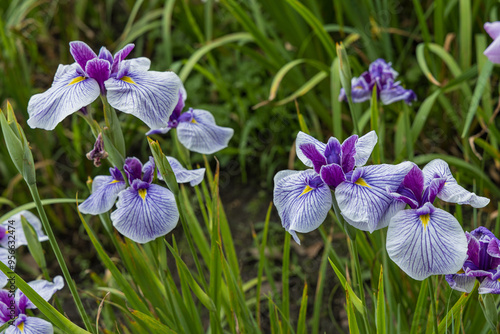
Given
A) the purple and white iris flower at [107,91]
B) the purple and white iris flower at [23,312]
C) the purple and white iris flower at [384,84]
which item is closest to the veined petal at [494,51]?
the purple and white iris flower at [107,91]

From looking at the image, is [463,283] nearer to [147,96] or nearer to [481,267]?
[481,267]

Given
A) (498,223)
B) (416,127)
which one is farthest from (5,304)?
(416,127)

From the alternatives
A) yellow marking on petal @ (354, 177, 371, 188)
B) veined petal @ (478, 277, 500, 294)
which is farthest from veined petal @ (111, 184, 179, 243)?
veined petal @ (478, 277, 500, 294)

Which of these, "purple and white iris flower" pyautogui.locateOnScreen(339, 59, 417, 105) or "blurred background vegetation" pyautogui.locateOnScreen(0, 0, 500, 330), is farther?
"blurred background vegetation" pyautogui.locateOnScreen(0, 0, 500, 330)

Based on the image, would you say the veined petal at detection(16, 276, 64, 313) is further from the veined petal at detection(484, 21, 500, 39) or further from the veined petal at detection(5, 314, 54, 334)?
the veined petal at detection(484, 21, 500, 39)

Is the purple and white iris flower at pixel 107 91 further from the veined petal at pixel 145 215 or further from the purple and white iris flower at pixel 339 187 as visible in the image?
the purple and white iris flower at pixel 339 187

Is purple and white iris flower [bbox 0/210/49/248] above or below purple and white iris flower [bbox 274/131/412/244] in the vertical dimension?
below

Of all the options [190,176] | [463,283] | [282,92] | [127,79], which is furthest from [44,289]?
[282,92]

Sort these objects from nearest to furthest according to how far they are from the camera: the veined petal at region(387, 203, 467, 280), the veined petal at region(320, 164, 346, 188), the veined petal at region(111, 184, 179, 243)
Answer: the veined petal at region(387, 203, 467, 280)
the veined petal at region(320, 164, 346, 188)
the veined petal at region(111, 184, 179, 243)
